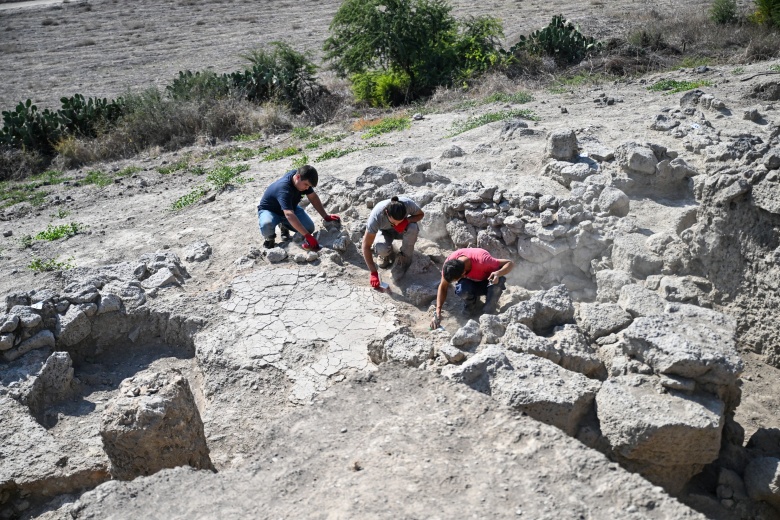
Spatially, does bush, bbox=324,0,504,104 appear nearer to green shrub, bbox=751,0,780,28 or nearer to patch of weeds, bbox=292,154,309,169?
patch of weeds, bbox=292,154,309,169

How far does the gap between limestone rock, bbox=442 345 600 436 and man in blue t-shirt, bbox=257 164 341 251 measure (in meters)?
3.29

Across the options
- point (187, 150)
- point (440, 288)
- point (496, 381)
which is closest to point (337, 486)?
point (496, 381)

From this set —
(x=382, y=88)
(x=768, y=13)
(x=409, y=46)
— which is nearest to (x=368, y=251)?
(x=382, y=88)

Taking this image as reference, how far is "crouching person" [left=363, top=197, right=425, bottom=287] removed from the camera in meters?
7.35

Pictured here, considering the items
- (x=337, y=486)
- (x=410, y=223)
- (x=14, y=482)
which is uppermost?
(x=410, y=223)

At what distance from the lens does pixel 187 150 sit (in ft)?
46.8

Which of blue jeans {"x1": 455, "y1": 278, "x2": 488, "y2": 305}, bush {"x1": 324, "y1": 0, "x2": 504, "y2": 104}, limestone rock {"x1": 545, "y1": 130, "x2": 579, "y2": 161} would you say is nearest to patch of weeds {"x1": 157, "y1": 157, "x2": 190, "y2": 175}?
bush {"x1": 324, "y1": 0, "x2": 504, "y2": 104}

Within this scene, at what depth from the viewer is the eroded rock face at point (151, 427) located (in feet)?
16.3

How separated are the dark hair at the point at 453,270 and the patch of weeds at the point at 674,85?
24.0ft

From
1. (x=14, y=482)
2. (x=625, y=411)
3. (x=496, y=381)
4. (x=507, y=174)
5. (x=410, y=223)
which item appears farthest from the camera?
(x=507, y=174)

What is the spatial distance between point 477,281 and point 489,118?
5.45 m

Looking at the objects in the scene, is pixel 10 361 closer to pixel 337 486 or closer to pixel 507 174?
pixel 337 486

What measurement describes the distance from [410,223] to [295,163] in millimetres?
4379

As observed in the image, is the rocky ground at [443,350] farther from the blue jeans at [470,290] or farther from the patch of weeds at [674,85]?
the patch of weeds at [674,85]
